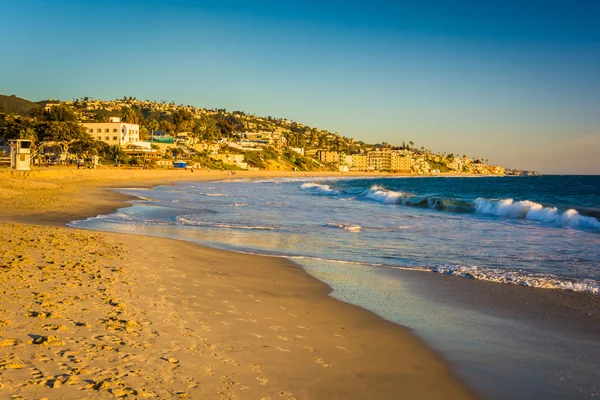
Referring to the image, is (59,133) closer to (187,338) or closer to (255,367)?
(187,338)

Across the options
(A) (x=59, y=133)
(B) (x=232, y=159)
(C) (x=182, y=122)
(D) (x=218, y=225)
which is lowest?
(D) (x=218, y=225)

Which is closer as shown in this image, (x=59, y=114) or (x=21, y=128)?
(x=21, y=128)

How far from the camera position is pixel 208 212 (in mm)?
26500

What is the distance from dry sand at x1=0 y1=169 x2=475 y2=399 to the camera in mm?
4660

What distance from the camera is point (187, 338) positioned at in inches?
235

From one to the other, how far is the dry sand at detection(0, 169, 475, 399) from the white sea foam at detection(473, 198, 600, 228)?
21.2m

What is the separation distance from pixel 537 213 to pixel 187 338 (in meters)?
29.3

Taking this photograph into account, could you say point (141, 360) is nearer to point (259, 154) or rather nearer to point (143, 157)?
point (143, 157)

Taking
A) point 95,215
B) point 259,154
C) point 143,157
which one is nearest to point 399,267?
point 95,215

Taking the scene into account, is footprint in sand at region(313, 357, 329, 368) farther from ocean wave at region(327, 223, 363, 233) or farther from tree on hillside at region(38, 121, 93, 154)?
tree on hillside at region(38, 121, 93, 154)

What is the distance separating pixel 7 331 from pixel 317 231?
14732mm

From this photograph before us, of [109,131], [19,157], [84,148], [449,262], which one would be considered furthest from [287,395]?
[109,131]

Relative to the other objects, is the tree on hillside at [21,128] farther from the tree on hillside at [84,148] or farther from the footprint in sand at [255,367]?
the footprint in sand at [255,367]

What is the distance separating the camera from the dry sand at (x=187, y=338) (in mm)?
4660
